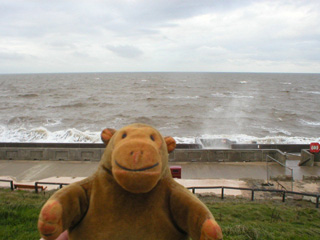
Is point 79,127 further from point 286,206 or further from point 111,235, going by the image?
point 111,235

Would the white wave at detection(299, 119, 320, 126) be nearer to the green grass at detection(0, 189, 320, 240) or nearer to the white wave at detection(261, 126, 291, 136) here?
the white wave at detection(261, 126, 291, 136)

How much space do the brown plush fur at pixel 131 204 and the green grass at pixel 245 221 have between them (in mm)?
2912

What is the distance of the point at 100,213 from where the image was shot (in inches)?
99.0

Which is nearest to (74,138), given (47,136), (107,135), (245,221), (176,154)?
(47,136)

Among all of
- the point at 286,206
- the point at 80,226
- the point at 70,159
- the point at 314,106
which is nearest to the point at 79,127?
the point at 70,159

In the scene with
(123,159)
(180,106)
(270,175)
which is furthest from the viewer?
Answer: (180,106)

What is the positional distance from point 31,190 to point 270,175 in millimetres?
10242

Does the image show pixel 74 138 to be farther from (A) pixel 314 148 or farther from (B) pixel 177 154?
(A) pixel 314 148

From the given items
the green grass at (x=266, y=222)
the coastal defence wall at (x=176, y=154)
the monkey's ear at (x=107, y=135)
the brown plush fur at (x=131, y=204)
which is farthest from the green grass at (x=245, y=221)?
the coastal defence wall at (x=176, y=154)

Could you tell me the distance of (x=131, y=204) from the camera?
249 centimetres

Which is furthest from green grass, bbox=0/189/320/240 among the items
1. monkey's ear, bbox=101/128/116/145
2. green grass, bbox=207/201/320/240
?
monkey's ear, bbox=101/128/116/145

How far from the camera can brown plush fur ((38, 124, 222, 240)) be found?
2.20 meters

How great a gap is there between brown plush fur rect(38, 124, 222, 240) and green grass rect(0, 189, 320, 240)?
2912 mm

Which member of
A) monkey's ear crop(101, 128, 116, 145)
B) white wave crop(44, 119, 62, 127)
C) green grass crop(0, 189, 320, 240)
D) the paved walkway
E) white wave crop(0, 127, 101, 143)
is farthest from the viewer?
white wave crop(44, 119, 62, 127)
